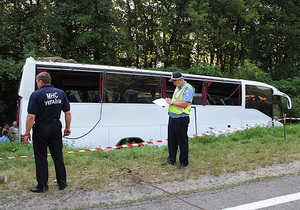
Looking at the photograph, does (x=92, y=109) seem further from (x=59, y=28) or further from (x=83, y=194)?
(x=59, y=28)

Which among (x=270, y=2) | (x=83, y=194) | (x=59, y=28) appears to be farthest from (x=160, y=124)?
(x=270, y=2)

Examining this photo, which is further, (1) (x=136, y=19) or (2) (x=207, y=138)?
(1) (x=136, y=19)

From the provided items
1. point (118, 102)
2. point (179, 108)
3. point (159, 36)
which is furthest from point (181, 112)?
point (159, 36)

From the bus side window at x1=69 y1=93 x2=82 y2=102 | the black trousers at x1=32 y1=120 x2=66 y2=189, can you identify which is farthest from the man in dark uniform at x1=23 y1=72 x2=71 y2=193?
the bus side window at x1=69 y1=93 x2=82 y2=102

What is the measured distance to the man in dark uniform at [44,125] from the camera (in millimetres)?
4086

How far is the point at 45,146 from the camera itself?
4.23m

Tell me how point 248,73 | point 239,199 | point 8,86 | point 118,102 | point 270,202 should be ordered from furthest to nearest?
point 248,73 → point 8,86 → point 118,102 → point 239,199 → point 270,202

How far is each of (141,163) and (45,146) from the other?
2157mm

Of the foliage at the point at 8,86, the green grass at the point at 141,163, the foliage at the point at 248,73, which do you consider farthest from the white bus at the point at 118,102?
the foliage at the point at 248,73

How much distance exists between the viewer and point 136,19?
20.7m

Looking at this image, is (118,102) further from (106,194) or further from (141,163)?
(106,194)

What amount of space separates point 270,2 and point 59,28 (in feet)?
52.1

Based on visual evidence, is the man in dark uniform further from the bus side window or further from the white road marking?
the bus side window

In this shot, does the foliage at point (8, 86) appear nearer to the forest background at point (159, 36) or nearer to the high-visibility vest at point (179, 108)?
the forest background at point (159, 36)
